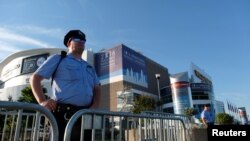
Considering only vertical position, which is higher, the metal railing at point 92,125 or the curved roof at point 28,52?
the curved roof at point 28,52

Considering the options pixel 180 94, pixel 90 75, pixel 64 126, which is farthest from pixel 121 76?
pixel 64 126

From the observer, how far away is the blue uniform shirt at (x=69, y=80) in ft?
8.70

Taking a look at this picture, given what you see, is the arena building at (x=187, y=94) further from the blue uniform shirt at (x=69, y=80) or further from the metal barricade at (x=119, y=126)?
the blue uniform shirt at (x=69, y=80)

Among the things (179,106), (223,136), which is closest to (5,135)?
(223,136)

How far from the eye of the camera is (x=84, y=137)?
8.21 feet

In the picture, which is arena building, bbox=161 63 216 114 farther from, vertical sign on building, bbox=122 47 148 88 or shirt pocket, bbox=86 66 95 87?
shirt pocket, bbox=86 66 95 87

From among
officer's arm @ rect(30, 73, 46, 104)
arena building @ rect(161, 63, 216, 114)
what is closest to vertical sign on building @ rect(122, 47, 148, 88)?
arena building @ rect(161, 63, 216, 114)

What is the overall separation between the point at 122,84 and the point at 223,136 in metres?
49.9

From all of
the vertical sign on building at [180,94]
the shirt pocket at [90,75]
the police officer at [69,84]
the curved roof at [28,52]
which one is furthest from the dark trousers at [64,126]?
the curved roof at [28,52]

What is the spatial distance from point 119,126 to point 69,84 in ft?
2.83

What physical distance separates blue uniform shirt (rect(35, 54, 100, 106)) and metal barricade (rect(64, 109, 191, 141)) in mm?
231

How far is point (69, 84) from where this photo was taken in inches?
107

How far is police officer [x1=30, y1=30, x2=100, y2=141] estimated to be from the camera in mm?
2484

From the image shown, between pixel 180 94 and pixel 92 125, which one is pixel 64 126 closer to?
pixel 92 125
